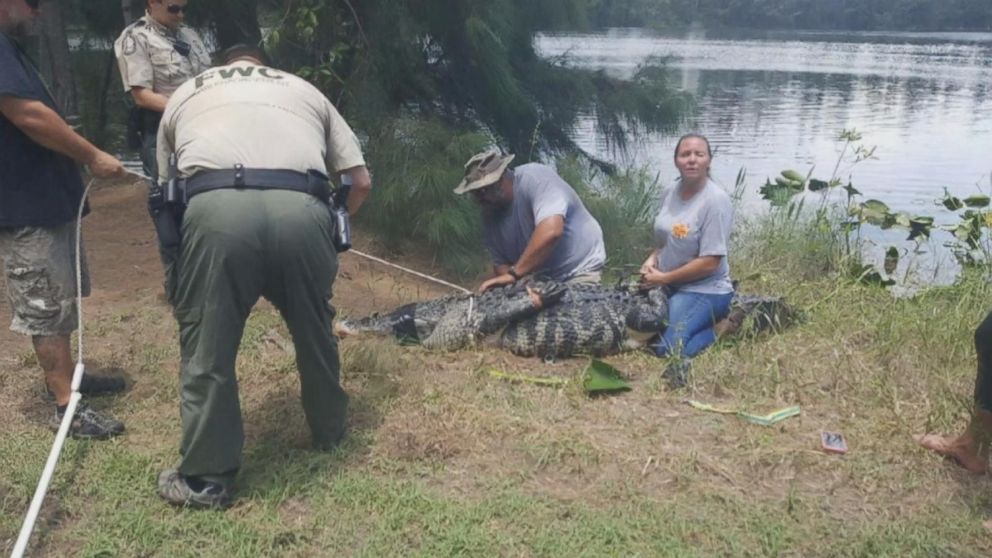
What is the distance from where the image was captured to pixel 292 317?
2824mm

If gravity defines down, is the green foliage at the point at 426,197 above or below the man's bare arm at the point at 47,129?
below

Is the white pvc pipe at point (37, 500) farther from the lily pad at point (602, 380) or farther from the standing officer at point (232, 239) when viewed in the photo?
the lily pad at point (602, 380)

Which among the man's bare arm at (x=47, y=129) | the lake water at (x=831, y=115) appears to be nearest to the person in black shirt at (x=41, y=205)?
the man's bare arm at (x=47, y=129)

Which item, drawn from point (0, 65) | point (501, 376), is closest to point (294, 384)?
point (501, 376)

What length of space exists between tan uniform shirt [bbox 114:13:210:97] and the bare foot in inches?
129

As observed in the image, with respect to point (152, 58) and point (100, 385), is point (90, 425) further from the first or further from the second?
point (152, 58)

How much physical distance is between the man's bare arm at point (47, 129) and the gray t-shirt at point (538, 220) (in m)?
1.95

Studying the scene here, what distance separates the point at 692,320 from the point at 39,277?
2629 millimetres

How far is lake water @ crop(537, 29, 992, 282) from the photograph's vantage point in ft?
24.5

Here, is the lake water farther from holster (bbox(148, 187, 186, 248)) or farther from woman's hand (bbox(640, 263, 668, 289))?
holster (bbox(148, 187, 186, 248))

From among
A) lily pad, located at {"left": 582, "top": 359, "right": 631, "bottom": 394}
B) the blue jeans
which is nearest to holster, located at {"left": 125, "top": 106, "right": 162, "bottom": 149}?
lily pad, located at {"left": 582, "top": 359, "right": 631, "bottom": 394}

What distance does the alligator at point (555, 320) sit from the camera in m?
4.02

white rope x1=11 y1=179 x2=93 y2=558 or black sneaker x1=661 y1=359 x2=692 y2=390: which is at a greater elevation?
white rope x1=11 y1=179 x2=93 y2=558

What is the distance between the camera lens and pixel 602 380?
11.6 ft
